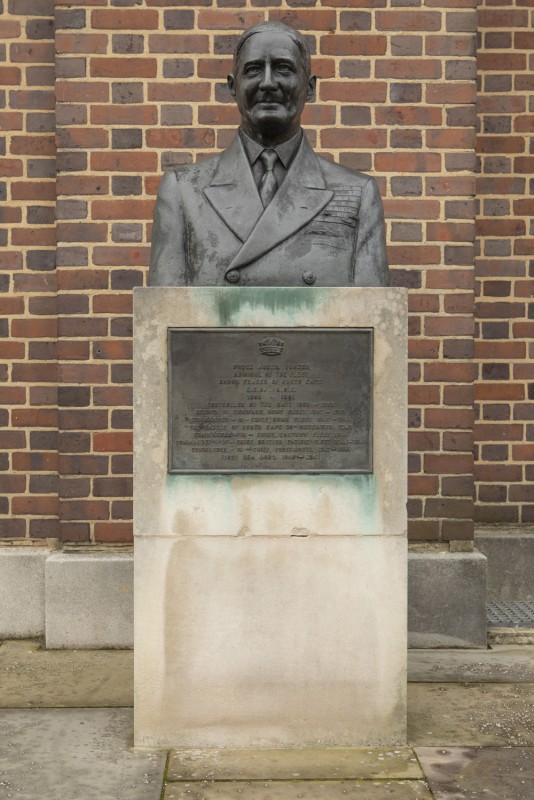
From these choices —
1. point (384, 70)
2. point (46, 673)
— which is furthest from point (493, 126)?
point (46, 673)

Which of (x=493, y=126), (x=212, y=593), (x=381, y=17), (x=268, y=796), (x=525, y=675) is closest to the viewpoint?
(x=268, y=796)

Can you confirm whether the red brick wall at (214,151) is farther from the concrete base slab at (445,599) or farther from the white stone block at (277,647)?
the white stone block at (277,647)

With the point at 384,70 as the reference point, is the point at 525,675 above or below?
below

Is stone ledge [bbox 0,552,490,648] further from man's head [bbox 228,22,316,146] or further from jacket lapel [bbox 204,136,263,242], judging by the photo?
man's head [bbox 228,22,316,146]

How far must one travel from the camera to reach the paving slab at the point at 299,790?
329 centimetres

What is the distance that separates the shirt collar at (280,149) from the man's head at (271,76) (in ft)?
0.27

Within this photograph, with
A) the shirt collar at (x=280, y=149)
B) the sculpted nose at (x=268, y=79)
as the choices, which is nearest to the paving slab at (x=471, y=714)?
the shirt collar at (x=280, y=149)

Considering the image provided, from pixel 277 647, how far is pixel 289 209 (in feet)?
5.61

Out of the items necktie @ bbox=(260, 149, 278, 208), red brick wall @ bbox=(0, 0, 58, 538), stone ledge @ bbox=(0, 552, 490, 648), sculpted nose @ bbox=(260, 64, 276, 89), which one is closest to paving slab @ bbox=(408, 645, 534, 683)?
stone ledge @ bbox=(0, 552, 490, 648)

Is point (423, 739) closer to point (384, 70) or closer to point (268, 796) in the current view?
point (268, 796)

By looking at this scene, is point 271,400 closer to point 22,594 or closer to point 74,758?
point 74,758

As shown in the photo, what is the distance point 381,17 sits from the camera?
514cm

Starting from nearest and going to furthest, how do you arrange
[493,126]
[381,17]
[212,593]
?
[212,593] → [381,17] → [493,126]

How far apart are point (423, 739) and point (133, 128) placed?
3.38m
